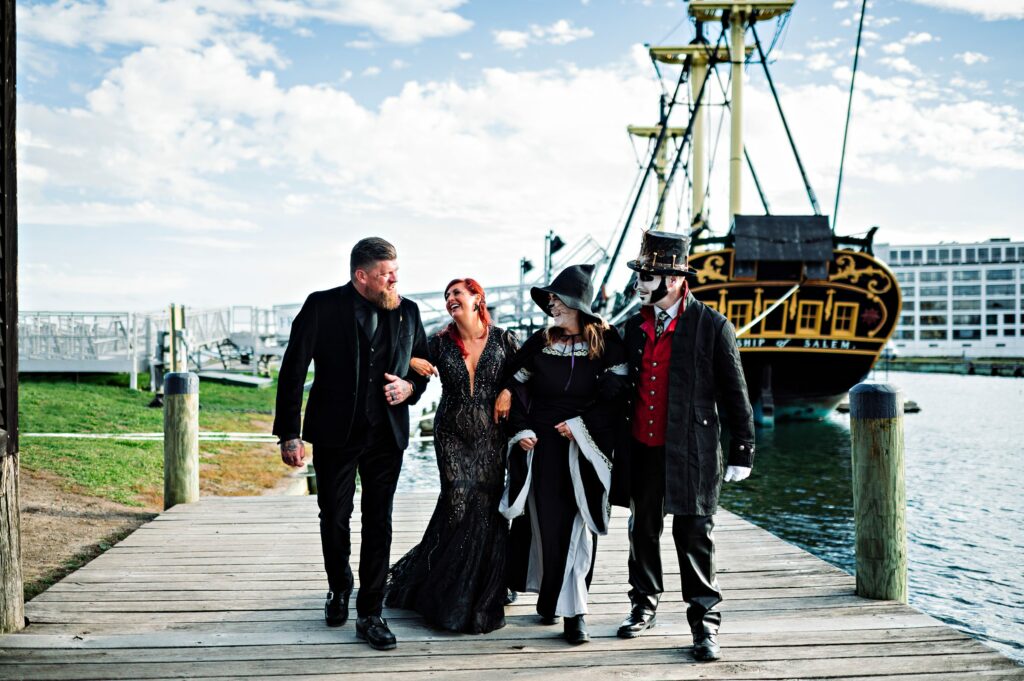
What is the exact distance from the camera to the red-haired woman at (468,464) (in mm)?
3918

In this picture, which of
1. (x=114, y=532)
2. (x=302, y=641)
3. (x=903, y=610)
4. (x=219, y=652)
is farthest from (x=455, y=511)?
(x=114, y=532)

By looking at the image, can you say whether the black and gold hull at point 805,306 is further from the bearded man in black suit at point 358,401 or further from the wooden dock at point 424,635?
the bearded man in black suit at point 358,401

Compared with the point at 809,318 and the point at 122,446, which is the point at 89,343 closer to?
the point at 122,446

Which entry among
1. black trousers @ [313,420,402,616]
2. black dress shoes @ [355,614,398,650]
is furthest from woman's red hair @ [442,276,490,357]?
black dress shoes @ [355,614,398,650]

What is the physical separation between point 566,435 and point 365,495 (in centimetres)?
94

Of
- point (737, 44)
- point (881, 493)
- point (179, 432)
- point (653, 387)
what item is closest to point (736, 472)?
point (653, 387)

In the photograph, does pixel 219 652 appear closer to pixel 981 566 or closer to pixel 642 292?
pixel 642 292

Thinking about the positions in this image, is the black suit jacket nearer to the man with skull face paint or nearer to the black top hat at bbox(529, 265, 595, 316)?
the black top hat at bbox(529, 265, 595, 316)

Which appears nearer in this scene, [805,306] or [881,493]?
[881,493]

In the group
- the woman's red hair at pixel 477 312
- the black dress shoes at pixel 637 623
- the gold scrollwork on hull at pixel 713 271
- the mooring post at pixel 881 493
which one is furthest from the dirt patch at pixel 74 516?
the gold scrollwork on hull at pixel 713 271

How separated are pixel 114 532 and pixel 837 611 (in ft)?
15.7

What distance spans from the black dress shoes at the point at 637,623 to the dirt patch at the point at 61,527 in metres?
3.19

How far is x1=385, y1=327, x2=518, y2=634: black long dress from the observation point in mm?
3904

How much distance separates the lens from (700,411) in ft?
12.4
